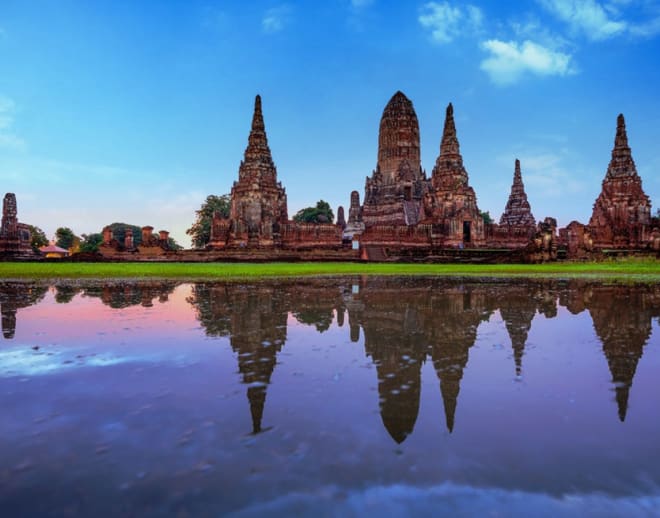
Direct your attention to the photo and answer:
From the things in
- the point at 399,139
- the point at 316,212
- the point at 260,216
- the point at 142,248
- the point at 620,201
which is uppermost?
the point at 399,139

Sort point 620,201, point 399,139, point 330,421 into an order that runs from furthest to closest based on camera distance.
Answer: point 399,139, point 620,201, point 330,421

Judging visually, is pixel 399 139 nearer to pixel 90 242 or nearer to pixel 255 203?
pixel 255 203

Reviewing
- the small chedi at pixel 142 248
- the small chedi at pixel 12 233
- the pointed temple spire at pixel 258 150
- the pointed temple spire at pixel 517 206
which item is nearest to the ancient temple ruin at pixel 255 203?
the pointed temple spire at pixel 258 150

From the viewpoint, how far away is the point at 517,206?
167 ft

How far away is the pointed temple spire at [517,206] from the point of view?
1969 inches

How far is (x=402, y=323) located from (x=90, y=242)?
290ft

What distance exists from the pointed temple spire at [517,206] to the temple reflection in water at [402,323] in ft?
140

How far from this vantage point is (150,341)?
4.63 metres

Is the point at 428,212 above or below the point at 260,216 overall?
above

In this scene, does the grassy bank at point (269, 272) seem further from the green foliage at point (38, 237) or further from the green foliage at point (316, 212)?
the green foliage at point (38, 237)

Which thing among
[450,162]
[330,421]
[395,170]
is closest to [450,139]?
[450,162]

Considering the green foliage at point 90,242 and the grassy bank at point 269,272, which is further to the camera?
the green foliage at point 90,242

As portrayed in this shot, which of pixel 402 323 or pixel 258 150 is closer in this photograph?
pixel 402 323

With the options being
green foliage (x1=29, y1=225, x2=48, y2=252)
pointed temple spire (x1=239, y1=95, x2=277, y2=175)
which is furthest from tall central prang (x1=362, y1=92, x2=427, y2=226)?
green foliage (x1=29, y1=225, x2=48, y2=252)
